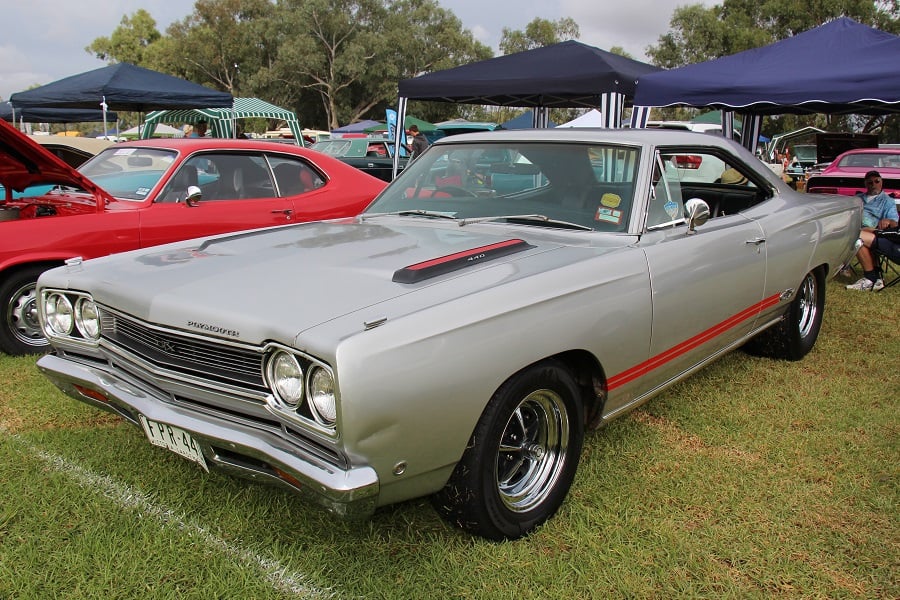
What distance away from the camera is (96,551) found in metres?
2.40

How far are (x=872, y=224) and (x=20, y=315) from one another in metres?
8.36

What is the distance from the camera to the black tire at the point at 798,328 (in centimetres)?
438

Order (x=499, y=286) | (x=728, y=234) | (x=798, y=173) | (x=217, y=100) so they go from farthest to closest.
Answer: (x=798, y=173) < (x=217, y=100) < (x=728, y=234) < (x=499, y=286)

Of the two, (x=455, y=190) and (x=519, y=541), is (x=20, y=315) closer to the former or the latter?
(x=455, y=190)

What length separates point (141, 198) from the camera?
506 centimetres

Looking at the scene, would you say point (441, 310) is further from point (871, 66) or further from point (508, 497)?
point (871, 66)

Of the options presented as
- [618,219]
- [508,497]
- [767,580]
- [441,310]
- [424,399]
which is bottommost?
[767,580]

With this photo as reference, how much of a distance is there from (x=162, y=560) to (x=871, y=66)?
8.05 metres

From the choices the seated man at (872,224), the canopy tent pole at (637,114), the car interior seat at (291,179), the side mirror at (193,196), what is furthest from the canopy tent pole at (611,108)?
the side mirror at (193,196)

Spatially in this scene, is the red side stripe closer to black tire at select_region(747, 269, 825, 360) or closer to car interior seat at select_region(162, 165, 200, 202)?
black tire at select_region(747, 269, 825, 360)

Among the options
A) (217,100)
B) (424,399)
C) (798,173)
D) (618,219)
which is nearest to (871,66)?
(618,219)

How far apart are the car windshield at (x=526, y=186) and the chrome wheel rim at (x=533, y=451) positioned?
3.06ft

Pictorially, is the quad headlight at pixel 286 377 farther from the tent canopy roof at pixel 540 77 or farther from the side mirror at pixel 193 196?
the tent canopy roof at pixel 540 77

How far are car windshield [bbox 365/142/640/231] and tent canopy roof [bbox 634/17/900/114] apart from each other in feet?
17.5
